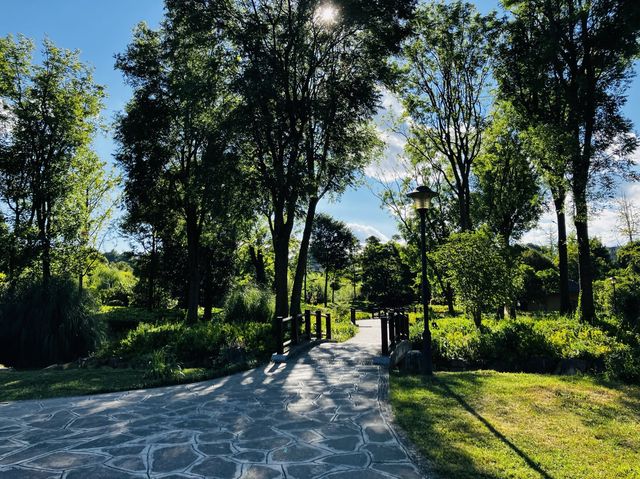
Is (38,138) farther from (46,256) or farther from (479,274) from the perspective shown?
(479,274)

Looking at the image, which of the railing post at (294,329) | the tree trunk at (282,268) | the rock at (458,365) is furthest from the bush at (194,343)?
the rock at (458,365)

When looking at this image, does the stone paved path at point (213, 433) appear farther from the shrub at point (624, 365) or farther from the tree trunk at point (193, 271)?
the tree trunk at point (193, 271)

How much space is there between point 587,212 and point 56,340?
17118mm

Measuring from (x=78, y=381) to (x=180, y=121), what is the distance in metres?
13.9

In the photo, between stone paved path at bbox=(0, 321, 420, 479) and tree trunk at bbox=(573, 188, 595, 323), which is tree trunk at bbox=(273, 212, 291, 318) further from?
tree trunk at bbox=(573, 188, 595, 323)

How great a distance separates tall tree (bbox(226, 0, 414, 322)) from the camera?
47.0ft

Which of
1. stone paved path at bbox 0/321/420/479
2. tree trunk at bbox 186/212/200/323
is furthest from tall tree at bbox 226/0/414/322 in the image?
stone paved path at bbox 0/321/420/479

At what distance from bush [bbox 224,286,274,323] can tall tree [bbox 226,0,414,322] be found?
4.31 feet

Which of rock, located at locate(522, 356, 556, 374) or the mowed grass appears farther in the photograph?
rock, located at locate(522, 356, 556, 374)

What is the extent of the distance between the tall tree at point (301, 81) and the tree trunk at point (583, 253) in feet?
25.2

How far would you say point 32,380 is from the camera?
31.2ft

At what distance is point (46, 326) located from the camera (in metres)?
12.7

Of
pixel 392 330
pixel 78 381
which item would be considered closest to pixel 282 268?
pixel 392 330

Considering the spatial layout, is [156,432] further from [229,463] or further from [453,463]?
[453,463]
